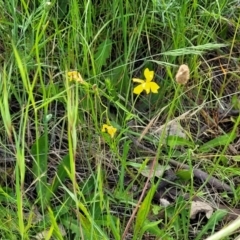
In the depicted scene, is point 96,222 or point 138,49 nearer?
point 96,222

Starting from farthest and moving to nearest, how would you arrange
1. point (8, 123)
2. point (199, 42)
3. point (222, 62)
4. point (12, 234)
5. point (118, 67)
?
point (222, 62)
point (199, 42)
point (118, 67)
point (12, 234)
point (8, 123)

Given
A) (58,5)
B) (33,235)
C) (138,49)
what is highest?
(58,5)

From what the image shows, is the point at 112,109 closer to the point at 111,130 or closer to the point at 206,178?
the point at 111,130

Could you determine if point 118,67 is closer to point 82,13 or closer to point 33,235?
point 82,13

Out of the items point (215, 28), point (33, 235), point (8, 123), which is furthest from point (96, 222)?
point (215, 28)

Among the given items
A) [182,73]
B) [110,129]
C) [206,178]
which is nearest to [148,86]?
[110,129]

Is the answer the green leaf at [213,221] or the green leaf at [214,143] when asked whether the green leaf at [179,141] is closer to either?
the green leaf at [214,143]

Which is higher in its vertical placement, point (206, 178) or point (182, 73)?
point (182, 73)
